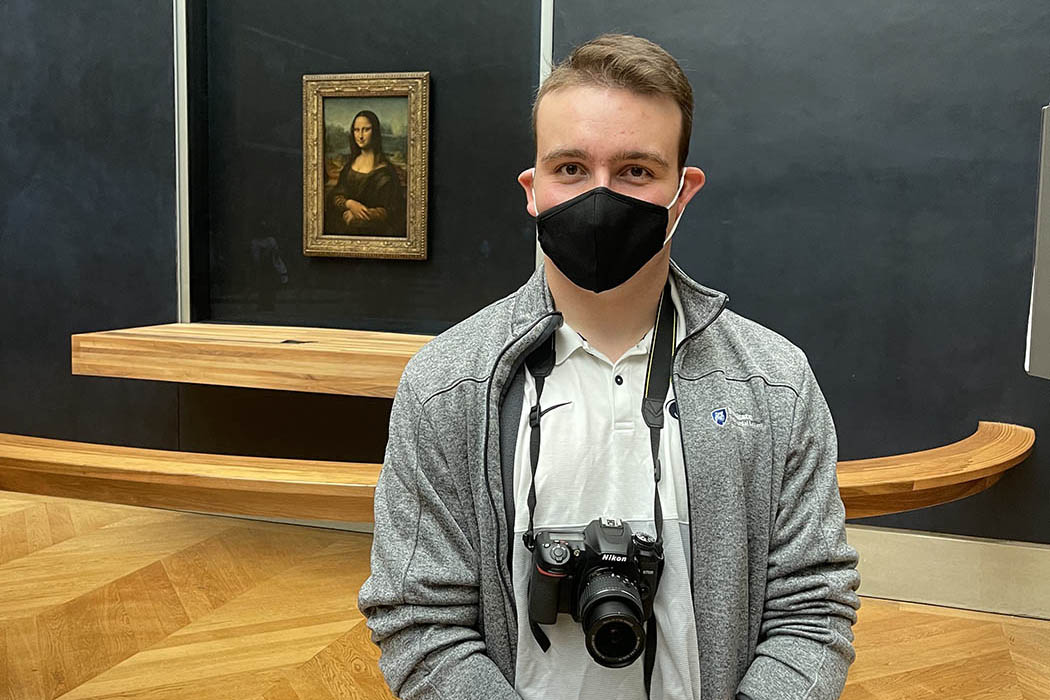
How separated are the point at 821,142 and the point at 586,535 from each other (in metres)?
3.26

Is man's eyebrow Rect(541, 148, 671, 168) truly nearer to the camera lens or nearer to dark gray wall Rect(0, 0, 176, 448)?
the camera lens

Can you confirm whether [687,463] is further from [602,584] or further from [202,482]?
[202,482]

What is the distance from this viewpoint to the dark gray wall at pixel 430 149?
4672 millimetres

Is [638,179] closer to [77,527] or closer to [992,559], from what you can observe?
[992,559]

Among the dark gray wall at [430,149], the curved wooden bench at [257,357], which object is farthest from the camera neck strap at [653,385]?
the dark gray wall at [430,149]

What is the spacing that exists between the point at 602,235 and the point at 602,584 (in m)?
0.50

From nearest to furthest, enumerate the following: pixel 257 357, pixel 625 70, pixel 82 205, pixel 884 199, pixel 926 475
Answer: pixel 625 70
pixel 926 475
pixel 884 199
pixel 257 357
pixel 82 205

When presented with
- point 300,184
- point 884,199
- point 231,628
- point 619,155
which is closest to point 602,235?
point 619,155

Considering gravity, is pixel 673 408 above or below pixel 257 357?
above

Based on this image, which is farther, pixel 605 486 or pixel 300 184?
pixel 300 184

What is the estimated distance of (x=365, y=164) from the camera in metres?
4.84

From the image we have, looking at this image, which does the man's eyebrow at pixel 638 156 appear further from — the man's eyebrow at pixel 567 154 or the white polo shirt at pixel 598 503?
the white polo shirt at pixel 598 503

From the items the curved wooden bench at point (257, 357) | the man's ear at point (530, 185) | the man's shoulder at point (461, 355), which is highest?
the man's ear at point (530, 185)

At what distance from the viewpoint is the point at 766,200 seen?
421 cm
